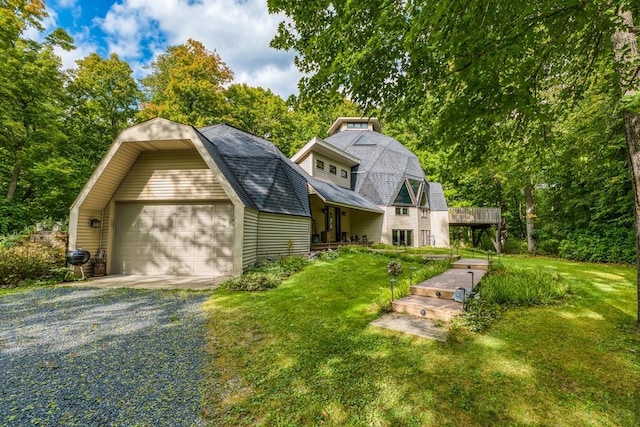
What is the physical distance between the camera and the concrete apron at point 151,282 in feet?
25.9

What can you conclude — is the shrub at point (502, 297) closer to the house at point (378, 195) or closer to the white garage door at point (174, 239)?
the white garage door at point (174, 239)

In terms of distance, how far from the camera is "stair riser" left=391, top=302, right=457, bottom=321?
192 inches

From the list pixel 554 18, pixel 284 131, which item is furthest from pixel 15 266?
pixel 284 131

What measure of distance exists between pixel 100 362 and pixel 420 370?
4261mm

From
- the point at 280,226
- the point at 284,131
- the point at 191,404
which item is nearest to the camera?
the point at 191,404

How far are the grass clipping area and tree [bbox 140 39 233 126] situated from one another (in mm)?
20544

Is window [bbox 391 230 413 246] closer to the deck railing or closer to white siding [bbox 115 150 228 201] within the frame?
the deck railing

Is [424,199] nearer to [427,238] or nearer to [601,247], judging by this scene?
[427,238]

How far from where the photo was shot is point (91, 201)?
30.0 feet

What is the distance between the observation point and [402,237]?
20.6 meters

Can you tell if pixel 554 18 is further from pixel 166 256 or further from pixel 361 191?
pixel 361 191

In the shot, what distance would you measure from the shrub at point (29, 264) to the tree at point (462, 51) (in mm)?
9931

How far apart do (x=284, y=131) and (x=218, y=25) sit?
1631cm

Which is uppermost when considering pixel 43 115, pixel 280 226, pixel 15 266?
pixel 43 115
